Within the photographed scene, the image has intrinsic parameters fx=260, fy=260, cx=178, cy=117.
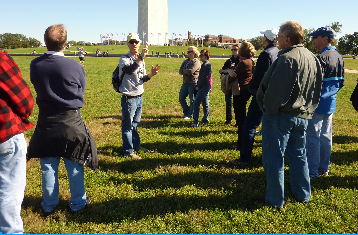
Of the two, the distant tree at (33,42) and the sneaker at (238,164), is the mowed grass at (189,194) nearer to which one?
the sneaker at (238,164)

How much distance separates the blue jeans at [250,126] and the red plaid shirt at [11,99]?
3.63 m

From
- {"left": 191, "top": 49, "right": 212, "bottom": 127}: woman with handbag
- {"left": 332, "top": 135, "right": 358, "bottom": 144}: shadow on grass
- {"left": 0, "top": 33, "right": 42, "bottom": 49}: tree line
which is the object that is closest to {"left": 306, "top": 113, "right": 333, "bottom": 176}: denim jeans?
{"left": 332, "top": 135, "right": 358, "bottom": 144}: shadow on grass

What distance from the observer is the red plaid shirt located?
250cm

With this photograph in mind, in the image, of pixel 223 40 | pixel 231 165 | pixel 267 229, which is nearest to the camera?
pixel 267 229

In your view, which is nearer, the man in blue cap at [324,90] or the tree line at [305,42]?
the man in blue cap at [324,90]

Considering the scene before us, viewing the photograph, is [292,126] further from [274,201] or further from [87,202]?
[87,202]

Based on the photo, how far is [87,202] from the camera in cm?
381

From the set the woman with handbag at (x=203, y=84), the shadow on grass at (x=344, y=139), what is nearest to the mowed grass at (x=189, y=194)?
the shadow on grass at (x=344, y=139)

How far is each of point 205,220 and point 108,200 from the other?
60.1 inches

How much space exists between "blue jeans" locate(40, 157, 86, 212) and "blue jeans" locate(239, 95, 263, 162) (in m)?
3.01

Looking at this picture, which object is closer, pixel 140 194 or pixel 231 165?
pixel 140 194

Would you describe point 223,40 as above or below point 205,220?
above

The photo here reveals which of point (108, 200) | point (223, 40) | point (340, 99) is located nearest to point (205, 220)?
point (108, 200)

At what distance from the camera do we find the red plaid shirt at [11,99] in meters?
2.50
